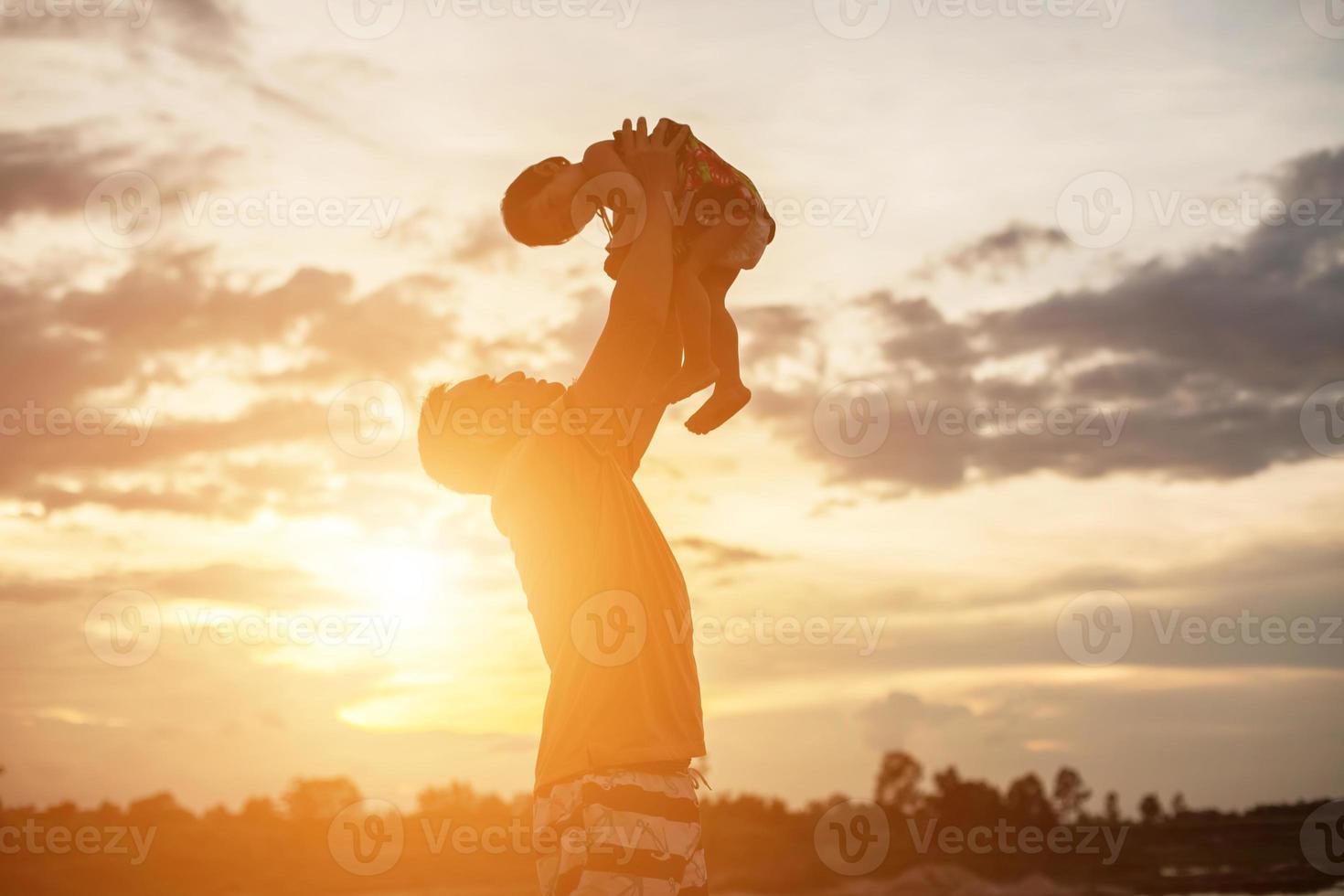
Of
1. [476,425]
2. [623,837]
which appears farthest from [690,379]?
[623,837]

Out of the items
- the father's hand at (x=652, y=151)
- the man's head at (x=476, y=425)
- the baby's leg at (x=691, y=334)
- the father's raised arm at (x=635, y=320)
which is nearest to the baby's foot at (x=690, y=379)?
the baby's leg at (x=691, y=334)

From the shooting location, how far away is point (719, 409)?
4219mm

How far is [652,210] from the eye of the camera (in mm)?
3537

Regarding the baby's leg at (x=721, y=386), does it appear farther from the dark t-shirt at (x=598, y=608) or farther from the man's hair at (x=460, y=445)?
the man's hair at (x=460, y=445)

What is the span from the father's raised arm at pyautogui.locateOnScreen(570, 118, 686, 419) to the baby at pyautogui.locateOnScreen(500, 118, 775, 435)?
0.10 metres

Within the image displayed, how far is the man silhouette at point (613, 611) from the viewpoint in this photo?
319 cm

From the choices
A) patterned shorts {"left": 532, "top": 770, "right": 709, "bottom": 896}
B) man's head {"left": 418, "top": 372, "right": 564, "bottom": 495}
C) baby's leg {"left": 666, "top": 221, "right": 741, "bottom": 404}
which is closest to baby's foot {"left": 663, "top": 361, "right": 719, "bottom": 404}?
baby's leg {"left": 666, "top": 221, "right": 741, "bottom": 404}

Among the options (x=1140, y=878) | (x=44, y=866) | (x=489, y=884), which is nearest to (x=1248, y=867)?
(x=1140, y=878)

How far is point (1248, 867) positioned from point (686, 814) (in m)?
26.0

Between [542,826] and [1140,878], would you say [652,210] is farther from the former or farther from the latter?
[1140,878]

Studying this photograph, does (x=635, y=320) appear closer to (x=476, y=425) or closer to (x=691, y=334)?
(x=691, y=334)

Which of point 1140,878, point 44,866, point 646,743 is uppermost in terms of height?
point 646,743

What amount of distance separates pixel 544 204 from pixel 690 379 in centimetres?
79

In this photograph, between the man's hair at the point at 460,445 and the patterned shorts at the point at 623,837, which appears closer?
the patterned shorts at the point at 623,837
